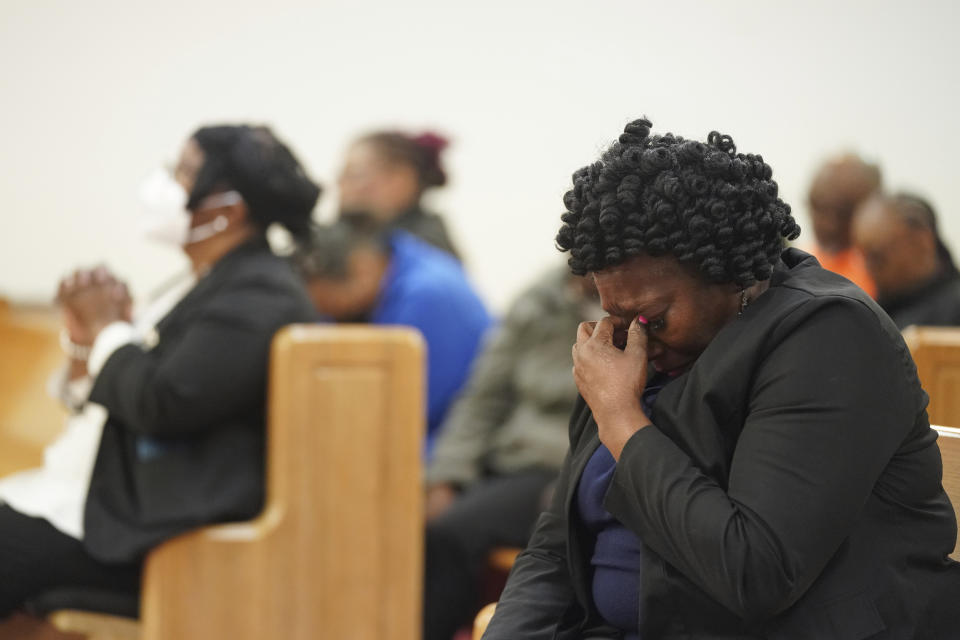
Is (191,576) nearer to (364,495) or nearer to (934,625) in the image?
(364,495)

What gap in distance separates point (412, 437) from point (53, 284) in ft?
9.27

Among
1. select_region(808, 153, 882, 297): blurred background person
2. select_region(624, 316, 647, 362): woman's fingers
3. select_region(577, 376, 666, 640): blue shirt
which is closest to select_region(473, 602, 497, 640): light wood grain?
select_region(577, 376, 666, 640): blue shirt

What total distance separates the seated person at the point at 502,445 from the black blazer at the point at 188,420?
2.56 ft

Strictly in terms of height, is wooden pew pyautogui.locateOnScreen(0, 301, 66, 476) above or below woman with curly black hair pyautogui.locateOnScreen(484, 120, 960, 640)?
below

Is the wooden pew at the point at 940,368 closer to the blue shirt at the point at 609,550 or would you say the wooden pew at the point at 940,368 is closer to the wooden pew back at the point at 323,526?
the blue shirt at the point at 609,550

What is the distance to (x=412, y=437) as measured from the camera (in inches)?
111

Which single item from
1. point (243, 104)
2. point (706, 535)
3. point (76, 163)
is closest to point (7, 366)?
point (76, 163)

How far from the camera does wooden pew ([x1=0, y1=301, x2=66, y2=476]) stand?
141 inches

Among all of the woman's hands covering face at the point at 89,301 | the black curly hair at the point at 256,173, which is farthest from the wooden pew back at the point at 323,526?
the woman's hands covering face at the point at 89,301

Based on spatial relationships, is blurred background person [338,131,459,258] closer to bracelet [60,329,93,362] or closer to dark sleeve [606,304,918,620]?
bracelet [60,329,93,362]

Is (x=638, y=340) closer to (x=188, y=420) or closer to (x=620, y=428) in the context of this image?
(x=620, y=428)

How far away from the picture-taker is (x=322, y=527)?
2.78 metres

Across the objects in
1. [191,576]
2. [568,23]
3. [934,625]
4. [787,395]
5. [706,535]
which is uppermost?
[568,23]

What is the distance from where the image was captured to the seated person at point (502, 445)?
10.9 feet
